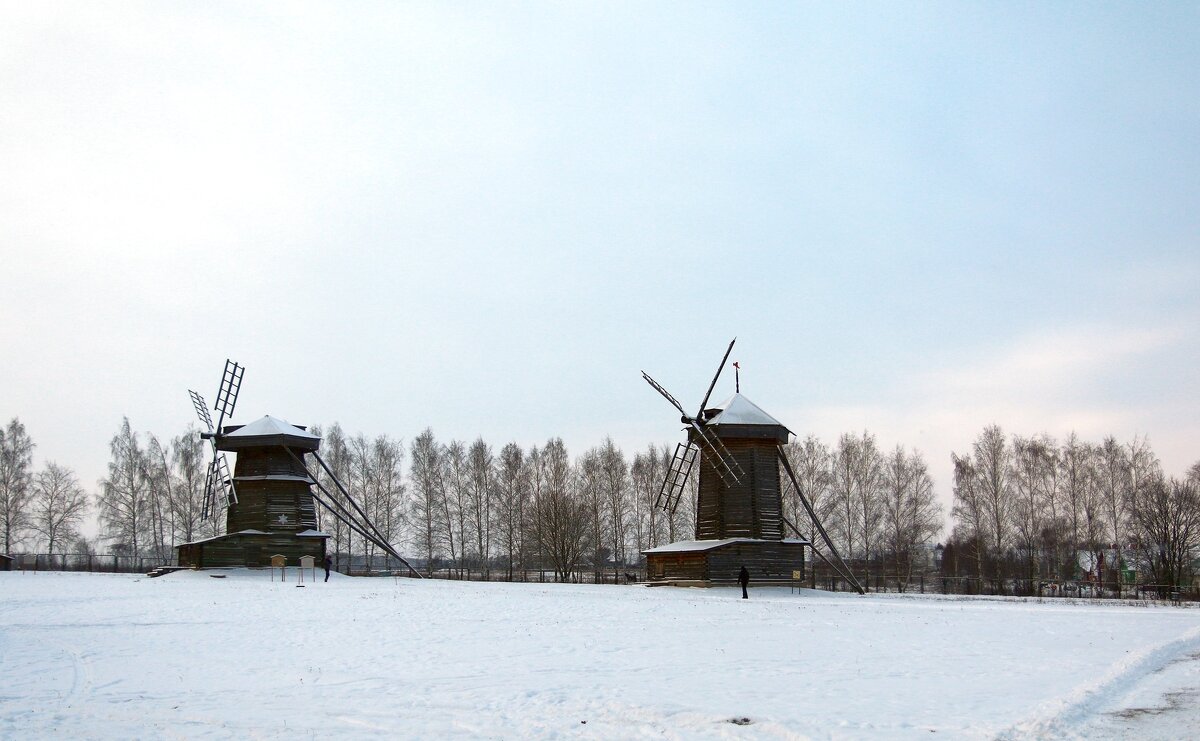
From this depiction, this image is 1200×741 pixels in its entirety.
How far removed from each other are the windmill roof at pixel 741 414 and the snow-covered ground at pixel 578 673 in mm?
18003

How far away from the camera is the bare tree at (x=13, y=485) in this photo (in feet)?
225

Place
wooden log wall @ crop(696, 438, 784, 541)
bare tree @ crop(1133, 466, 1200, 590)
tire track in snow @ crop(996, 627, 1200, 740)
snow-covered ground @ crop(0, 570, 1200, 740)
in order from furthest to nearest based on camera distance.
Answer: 1. bare tree @ crop(1133, 466, 1200, 590)
2. wooden log wall @ crop(696, 438, 784, 541)
3. snow-covered ground @ crop(0, 570, 1200, 740)
4. tire track in snow @ crop(996, 627, 1200, 740)

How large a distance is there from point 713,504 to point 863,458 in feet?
82.3

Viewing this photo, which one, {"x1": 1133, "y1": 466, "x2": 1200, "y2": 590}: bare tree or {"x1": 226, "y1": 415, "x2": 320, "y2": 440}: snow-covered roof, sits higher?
{"x1": 226, "y1": 415, "x2": 320, "y2": 440}: snow-covered roof

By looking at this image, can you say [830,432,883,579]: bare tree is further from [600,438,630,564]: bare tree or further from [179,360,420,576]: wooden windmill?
[179,360,420,576]: wooden windmill

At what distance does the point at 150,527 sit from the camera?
2970 inches

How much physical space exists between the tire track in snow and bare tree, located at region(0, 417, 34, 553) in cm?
7264

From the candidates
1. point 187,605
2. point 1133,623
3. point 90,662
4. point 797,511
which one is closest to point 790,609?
point 1133,623

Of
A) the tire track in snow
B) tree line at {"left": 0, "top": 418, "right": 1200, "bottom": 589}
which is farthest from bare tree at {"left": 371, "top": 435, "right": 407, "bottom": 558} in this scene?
the tire track in snow

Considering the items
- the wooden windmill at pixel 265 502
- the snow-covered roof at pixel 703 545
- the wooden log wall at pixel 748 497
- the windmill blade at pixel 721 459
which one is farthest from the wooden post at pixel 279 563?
the windmill blade at pixel 721 459

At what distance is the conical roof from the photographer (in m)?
49.6

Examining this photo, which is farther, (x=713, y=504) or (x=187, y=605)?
(x=713, y=504)

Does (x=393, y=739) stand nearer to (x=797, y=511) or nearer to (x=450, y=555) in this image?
→ (x=797, y=511)

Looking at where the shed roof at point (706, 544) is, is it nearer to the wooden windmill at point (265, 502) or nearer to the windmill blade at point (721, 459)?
the windmill blade at point (721, 459)
